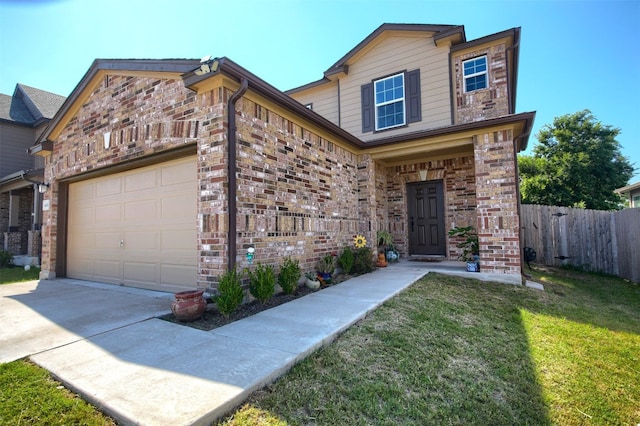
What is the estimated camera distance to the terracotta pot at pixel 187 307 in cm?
361

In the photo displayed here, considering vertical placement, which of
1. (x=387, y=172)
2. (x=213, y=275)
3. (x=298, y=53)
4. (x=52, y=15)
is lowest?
(x=213, y=275)

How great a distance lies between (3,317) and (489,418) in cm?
557

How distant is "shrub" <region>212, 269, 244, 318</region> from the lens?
368cm

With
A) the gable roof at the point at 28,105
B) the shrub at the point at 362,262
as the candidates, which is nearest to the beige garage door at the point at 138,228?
the shrub at the point at 362,262

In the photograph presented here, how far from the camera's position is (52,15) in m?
4.46

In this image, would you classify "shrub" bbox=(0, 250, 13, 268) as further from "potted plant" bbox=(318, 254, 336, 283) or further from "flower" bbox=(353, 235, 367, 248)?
"flower" bbox=(353, 235, 367, 248)

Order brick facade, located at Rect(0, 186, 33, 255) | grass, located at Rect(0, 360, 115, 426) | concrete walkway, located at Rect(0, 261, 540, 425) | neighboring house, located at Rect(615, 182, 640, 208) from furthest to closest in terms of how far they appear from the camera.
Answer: neighboring house, located at Rect(615, 182, 640, 208) → brick facade, located at Rect(0, 186, 33, 255) → concrete walkway, located at Rect(0, 261, 540, 425) → grass, located at Rect(0, 360, 115, 426)

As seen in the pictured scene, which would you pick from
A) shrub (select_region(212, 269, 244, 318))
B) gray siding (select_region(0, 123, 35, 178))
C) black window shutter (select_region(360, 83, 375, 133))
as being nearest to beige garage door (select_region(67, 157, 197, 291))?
shrub (select_region(212, 269, 244, 318))

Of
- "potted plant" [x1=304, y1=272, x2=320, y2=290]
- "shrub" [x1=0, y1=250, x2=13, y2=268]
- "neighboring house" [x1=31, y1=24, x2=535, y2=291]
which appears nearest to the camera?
"neighboring house" [x1=31, y1=24, x2=535, y2=291]

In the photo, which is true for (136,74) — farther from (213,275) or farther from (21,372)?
(21,372)

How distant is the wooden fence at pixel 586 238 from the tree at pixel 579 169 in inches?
432

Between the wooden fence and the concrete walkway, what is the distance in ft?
20.4

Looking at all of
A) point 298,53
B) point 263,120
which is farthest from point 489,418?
point 298,53

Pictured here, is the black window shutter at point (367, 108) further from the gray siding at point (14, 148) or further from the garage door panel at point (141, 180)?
the gray siding at point (14, 148)
